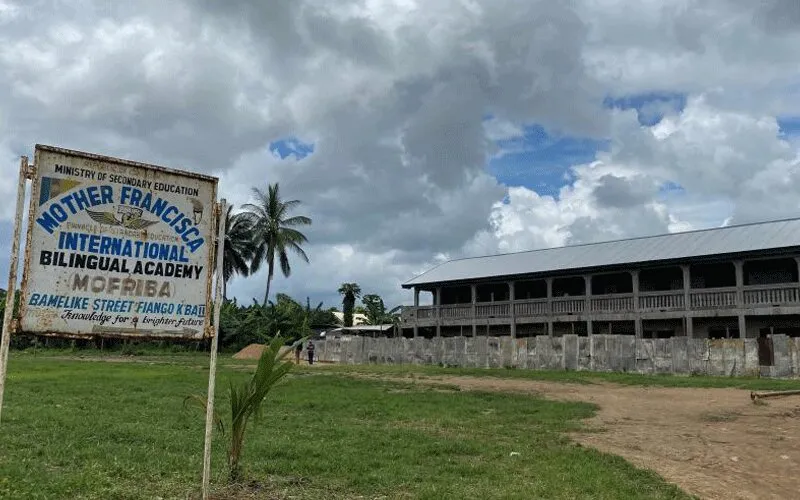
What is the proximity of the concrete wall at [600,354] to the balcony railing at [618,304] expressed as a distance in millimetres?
5694

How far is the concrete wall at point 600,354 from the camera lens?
73.8 ft

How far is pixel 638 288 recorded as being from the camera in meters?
32.3

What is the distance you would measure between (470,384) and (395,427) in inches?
429

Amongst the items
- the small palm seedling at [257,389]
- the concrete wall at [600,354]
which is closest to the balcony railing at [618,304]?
the concrete wall at [600,354]

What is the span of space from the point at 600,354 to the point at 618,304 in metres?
7.08

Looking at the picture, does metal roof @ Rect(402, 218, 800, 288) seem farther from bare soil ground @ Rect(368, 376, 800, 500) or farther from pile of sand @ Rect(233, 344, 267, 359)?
bare soil ground @ Rect(368, 376, 800, 500)

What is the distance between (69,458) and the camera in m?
7.21

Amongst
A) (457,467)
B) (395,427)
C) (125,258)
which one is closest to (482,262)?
(395,427)

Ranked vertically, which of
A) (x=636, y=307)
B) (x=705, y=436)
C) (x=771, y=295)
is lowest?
(x=705, y=436)

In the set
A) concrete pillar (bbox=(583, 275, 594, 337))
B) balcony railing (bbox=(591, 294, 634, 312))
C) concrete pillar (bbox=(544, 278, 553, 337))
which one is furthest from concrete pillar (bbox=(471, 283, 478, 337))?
balcony railing (bbox=(591, 294, 634, 312))

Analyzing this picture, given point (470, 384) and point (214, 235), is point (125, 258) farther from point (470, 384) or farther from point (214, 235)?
point (470, 384)

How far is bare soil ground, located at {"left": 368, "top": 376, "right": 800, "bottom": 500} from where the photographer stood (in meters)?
7.79

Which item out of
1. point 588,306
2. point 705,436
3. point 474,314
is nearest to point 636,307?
point 588,306

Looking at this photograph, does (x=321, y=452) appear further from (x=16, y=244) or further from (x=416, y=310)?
(x=416, y=310)
